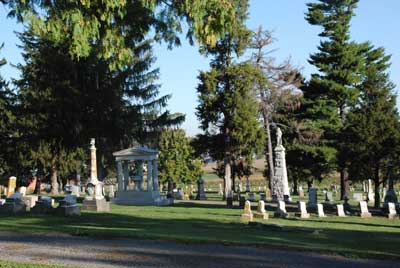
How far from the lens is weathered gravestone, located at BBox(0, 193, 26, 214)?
20.8m

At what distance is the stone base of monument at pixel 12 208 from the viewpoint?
67.9 feet

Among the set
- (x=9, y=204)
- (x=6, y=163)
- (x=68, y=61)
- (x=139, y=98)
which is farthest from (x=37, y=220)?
(x=6, y=163)

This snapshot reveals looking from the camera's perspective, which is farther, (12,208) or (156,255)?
(12,208)

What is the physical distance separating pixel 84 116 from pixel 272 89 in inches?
608

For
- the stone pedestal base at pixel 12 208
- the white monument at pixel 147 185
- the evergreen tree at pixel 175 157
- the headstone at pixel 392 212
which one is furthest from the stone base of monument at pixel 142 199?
the evergreen tree at pixel 175 157

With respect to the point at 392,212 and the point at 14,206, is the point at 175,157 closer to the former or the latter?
the point at 392,212

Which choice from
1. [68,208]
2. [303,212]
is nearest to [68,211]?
[68,208]

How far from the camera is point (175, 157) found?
54.8m

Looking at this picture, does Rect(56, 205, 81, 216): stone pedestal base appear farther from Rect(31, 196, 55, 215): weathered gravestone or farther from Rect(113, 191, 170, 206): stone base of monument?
Rect(113, 191, 170, 206): stone base of monument

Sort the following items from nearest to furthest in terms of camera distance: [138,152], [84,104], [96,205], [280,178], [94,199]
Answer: [96,205], [94,199], [280,178], [138,152], [84,104]

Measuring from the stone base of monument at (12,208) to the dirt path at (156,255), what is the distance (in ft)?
32.8

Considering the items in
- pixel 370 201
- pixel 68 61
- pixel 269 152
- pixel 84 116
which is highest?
pixel 68 61

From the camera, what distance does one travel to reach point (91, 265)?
8.39 metres

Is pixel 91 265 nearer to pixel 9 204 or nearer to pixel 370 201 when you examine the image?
pixel 9 204
